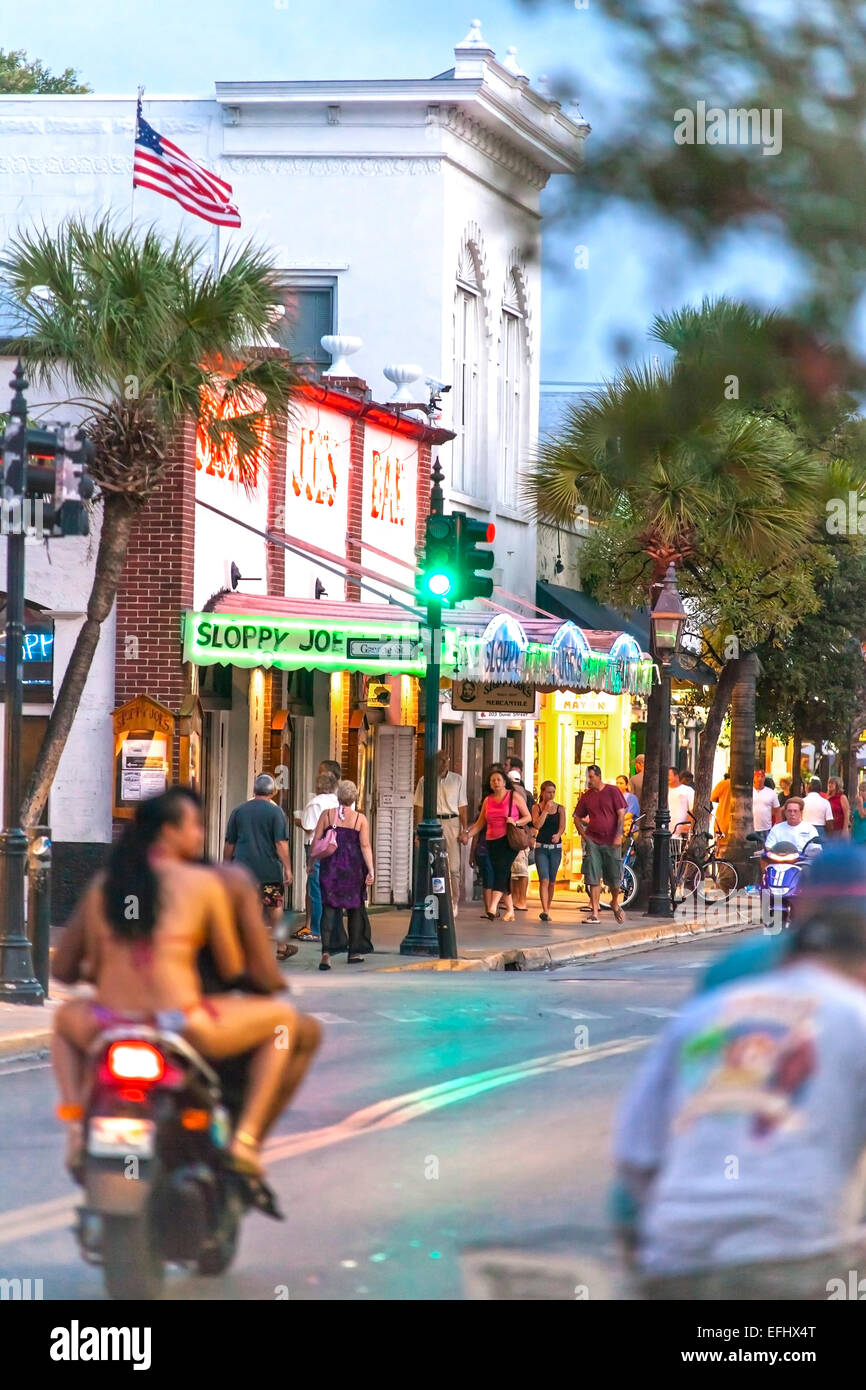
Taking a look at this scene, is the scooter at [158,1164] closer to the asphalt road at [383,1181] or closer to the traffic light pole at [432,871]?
the asphalt road at [383,1181]

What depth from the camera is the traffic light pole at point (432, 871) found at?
20703 millimetres

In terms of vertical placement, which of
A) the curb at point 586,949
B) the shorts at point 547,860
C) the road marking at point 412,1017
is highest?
the shorts at point 547,860

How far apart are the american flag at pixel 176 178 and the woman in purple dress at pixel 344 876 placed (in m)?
5.77

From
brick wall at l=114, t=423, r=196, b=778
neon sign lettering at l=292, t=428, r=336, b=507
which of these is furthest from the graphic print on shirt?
neon sign lettering at l=292, t=428, r=336, b=507

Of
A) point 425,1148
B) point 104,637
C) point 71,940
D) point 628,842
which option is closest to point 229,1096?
point 71,940

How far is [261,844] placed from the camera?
4469mm

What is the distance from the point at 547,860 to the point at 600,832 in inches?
28.9

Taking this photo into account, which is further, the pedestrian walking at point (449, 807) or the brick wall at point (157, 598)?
the pedestrian walking at point (449, 807)

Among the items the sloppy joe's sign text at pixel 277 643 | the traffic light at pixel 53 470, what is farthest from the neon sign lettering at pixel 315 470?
the traffic light at pixel 53 470

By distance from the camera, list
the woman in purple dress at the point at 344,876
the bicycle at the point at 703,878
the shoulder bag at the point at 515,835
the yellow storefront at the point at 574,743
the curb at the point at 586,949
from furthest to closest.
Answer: the yellow storefront at the point at 574,743
the bicycle at the point at 703,878
the shoulder bag at the point at 515,835
the curb at the point at 586,949
the woman in purple dress at the point at 344,876

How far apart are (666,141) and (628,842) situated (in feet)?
94.8

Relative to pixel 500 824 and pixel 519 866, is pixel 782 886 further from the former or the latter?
pixel 519 866
